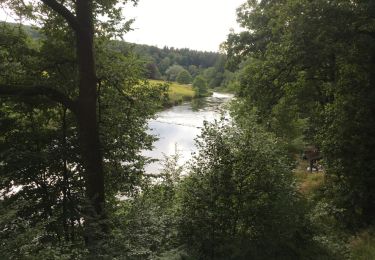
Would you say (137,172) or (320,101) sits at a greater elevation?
(320,101)

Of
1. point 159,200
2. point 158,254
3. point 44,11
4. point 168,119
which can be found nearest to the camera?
point 158,254

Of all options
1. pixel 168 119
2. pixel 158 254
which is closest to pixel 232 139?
pixel 158 254

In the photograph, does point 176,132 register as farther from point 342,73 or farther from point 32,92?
point 32,92

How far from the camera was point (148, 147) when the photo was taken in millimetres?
10234

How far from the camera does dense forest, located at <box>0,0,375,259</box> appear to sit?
7.40 meters

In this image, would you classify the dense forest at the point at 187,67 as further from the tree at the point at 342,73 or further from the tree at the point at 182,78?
the tree at the point at 342,73

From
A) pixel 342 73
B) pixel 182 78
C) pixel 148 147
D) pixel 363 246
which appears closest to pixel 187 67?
pixel 182 78

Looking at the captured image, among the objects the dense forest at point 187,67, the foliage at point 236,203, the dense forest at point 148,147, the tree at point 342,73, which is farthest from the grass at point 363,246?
the dense forest at point 187,67

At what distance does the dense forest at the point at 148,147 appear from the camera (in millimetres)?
7402

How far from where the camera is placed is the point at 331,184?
38.9 feet

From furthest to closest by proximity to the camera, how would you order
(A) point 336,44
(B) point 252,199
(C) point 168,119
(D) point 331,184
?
1. (C) point 168,119
2. (D) point 331,184
3. (A) point 336,44
4. (B) point 252,199

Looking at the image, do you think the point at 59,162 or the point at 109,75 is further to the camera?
the point at 59,162

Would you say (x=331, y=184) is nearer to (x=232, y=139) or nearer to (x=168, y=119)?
(x=232, y=139)

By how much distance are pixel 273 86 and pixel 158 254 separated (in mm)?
7547
